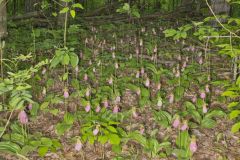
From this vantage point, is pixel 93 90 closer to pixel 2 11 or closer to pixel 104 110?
pixel 104 110

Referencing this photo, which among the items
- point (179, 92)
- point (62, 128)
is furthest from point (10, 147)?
point (179, 92)

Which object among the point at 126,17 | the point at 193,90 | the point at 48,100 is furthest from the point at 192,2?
the point at 48,100

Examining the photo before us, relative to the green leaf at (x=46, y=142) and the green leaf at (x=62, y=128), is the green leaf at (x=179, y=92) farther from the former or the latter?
the green leaf at (x=46, y=142)

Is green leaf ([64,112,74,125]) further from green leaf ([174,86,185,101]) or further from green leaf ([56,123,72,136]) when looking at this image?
green leaf ([174,86,185,101])

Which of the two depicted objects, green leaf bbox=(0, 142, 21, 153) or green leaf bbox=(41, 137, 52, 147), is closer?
green leaf bbox=(0, 142, 21, 153)

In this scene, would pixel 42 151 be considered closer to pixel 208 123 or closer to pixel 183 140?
pixel 183 140

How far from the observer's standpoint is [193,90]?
4941 mm

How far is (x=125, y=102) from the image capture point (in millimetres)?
4609

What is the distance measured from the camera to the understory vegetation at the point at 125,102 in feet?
10.7

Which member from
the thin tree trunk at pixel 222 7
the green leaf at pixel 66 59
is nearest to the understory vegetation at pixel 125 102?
the green leaf at pixel 66 59

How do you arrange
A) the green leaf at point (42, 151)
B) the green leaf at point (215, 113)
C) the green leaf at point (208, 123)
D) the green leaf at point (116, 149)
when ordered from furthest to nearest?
the green leaf at point (215, 113)
the green leaf at point (208, 123)
the green leaf at point (116, 149)
the green leaf at point (42, 151)

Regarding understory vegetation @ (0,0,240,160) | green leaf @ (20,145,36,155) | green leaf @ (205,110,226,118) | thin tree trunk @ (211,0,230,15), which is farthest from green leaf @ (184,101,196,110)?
thin tree trunk @ (211,0,230,15)

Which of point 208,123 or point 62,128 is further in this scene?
point 208,123

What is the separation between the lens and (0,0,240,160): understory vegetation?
3.26 m
